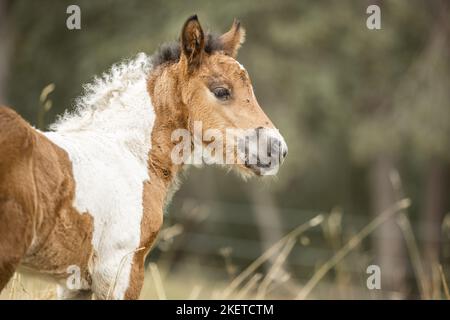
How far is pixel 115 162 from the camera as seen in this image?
10.2 feet

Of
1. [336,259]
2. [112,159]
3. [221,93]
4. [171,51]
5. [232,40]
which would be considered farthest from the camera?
[336,259]

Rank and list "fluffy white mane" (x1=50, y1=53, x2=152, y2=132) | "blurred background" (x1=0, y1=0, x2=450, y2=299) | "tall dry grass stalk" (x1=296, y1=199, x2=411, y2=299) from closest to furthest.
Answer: "fluffy white mane" (x1=50, y1=53, x2=152, y2=132)
"tall dry grass stalk" (x1=296, y1=199, x2=411, y2=299)
"blurred background" (x1=0, y1=0, x2=450, y2=299)

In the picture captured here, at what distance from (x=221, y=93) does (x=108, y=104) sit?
55cm

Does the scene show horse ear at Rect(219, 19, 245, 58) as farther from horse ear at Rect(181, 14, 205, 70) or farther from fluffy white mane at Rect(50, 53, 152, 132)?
fluffy white mane at Rect(50, 53, 152, 132)

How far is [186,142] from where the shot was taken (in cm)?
346

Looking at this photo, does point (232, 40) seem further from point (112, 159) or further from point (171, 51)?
point (112, 159)

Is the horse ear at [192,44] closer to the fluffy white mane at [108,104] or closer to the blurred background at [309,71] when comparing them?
the fluffy white mane at [108,104]

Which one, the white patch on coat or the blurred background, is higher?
the blurred background

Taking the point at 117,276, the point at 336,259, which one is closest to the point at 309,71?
the point at 336,259

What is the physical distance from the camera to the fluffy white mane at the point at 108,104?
331 centimetres

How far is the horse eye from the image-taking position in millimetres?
3369

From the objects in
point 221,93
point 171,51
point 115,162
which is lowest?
point 115,162

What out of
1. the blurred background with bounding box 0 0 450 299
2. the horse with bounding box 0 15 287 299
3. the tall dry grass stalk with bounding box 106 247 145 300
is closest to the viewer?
the horse with bounding box 0 15 287 299

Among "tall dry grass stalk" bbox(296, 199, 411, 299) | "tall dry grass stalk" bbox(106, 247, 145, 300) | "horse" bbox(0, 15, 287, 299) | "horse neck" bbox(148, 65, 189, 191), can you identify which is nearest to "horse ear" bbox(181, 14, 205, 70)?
"horse" bbox(0, 15, 287, 299)
